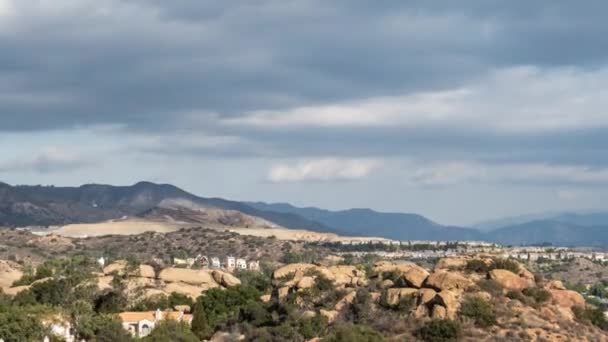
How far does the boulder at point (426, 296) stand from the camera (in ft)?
270

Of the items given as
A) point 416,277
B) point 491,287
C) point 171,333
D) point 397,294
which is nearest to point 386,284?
point 416,277

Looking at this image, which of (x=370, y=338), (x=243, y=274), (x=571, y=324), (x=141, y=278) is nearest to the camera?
(x=370, y=338)

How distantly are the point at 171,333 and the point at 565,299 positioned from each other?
32938 millimetres

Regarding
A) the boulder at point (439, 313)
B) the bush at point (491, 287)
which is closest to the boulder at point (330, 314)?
the boulder at point (439, 313)

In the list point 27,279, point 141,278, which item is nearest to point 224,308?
point 141,278

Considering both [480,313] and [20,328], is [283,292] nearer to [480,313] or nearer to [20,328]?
[480,313]

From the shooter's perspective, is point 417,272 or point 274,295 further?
point 274,295

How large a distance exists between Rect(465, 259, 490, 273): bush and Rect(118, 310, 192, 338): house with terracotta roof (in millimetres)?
28635

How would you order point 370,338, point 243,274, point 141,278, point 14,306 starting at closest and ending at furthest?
1. point 370,338
2. point 14,306
3. point 141,278
4. point 243,274

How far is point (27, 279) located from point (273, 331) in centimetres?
6012

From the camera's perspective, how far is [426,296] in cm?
8262

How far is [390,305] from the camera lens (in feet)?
278

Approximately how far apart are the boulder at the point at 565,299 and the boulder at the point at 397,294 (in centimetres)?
1139

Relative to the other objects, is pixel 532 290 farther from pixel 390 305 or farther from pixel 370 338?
pixel 370 338
